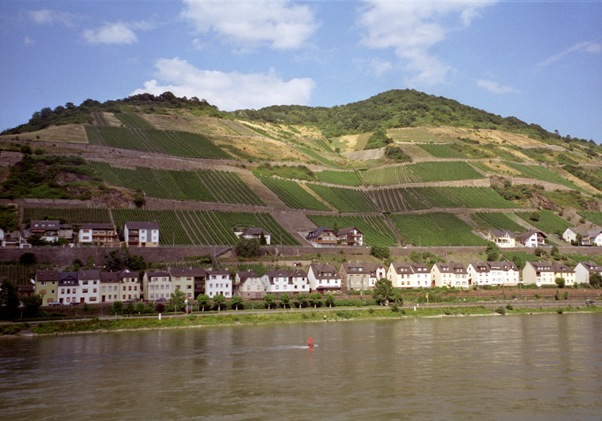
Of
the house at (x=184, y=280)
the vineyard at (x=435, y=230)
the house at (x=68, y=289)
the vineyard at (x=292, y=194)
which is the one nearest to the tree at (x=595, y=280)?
the vineyard at (x=435, y=230)

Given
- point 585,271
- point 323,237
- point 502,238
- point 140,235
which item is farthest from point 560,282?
point 140,235

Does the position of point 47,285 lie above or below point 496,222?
below

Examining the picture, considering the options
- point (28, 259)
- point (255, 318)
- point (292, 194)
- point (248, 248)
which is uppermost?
point (292, 194)

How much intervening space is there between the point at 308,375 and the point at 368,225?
228 ft

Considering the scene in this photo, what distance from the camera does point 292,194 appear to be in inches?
4419

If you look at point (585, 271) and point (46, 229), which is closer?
point (46, 229)

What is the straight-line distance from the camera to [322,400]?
29.0 meters

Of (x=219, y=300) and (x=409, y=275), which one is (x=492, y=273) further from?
(x=219, y=300)

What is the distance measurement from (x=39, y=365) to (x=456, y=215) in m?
83.7

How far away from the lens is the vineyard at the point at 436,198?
112 metres

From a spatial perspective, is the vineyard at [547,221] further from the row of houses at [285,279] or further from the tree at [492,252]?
the tree at [492,252]

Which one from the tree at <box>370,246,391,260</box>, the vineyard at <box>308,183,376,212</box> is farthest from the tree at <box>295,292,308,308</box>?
the vineyard at <box>308,183,376,212</box>

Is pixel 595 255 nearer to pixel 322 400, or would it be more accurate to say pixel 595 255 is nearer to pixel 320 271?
pixel 320 271

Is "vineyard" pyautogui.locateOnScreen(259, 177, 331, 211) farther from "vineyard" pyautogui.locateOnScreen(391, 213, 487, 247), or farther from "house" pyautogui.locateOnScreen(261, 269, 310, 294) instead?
"house" pyautogui.locateOnScreen(261, 269, 310, 294)
